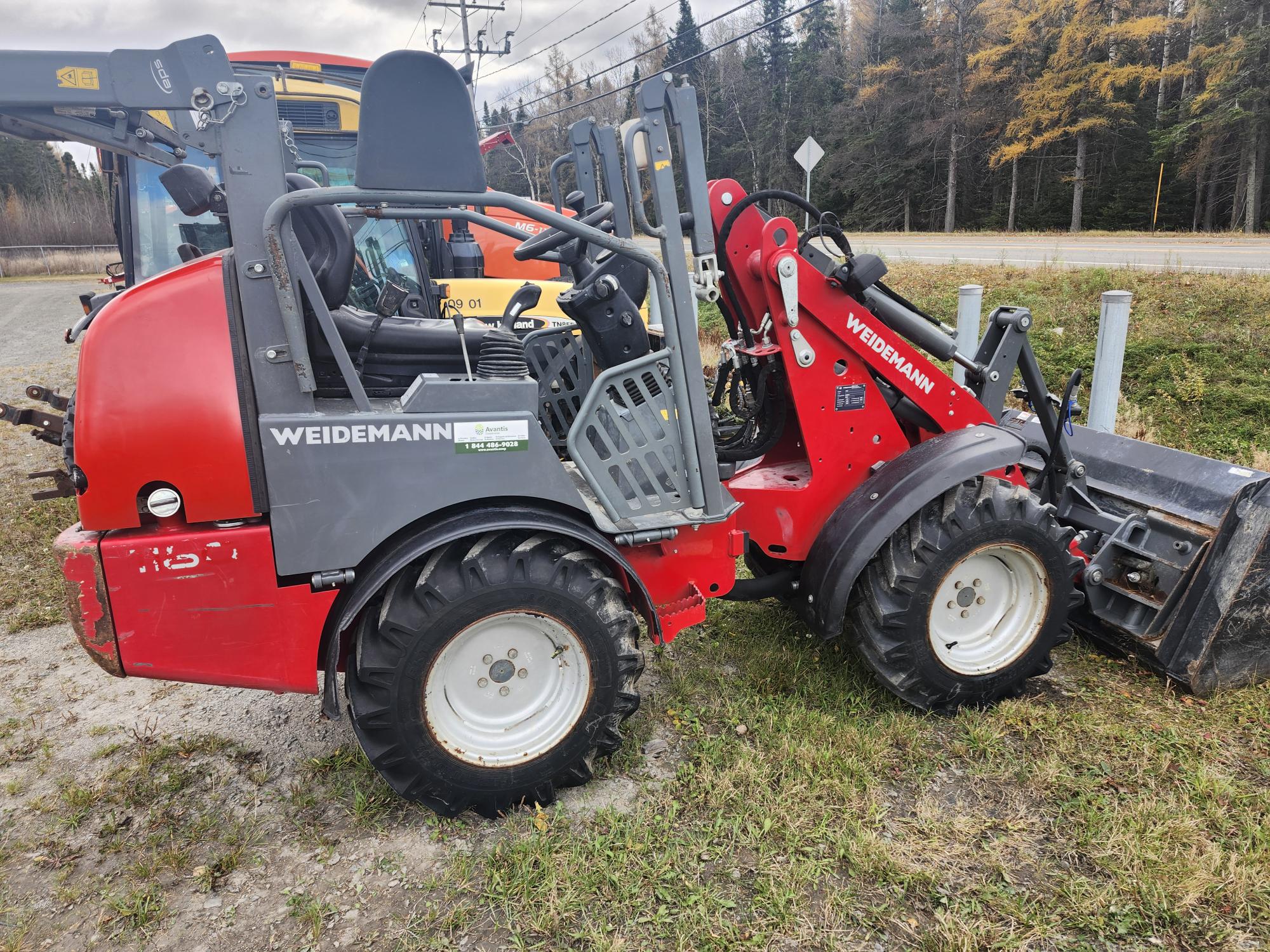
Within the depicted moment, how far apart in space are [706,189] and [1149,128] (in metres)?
33.6

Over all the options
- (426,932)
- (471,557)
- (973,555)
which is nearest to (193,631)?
(471,557)

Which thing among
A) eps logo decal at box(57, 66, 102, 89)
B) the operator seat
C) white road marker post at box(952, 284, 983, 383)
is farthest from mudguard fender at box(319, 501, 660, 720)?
white road marker post at box(952, 284, 983, 383)

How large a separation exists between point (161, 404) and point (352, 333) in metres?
0.69

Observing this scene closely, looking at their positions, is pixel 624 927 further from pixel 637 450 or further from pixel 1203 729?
pixel 1203 729

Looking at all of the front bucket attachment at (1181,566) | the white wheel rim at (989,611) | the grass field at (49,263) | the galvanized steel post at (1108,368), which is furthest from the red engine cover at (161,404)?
the grass field at (49,263)

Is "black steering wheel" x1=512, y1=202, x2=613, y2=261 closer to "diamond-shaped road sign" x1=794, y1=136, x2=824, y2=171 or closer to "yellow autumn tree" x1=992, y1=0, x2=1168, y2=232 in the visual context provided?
"diamond-shaped road sign" x1=794, y1=136, x2=824, y2=171

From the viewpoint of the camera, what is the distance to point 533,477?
2.71 meters

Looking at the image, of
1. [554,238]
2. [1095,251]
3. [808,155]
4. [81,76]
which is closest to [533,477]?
[554,238]

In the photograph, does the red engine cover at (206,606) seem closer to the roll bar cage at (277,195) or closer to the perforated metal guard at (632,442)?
the roll bar cage at (277,195)

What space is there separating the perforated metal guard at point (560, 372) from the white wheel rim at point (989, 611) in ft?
6.61

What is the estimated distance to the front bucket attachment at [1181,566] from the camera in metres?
3.35

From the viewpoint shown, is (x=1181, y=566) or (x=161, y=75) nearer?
(x=161, y=75)

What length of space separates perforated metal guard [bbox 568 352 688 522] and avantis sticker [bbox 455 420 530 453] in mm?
280

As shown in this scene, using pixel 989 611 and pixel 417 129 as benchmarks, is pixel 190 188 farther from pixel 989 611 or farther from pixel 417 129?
pixel 989 611
